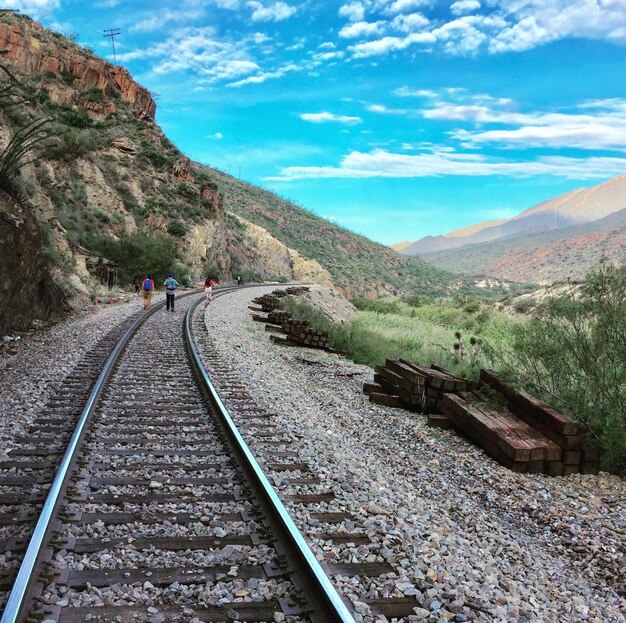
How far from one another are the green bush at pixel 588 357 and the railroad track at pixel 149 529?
460 centimetres

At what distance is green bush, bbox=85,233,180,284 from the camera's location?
30.0 metres

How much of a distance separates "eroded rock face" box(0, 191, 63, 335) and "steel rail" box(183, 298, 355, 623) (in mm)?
8895

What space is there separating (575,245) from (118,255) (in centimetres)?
12661

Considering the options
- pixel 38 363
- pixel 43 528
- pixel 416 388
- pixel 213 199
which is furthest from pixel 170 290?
pixel 213 199

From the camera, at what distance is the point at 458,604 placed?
3.58 meters

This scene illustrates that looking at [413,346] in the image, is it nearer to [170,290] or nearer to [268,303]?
[170,290]

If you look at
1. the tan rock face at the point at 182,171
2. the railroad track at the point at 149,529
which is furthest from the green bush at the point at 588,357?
the tan rock face at the point at 182,171

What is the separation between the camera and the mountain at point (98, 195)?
62.4 ft

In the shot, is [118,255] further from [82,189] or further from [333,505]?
[333,505]

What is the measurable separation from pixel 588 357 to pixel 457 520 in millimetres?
4013

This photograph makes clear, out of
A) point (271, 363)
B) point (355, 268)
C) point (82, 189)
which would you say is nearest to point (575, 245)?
point (355, 268)

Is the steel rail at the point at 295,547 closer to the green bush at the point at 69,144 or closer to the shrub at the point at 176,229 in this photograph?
the green bush at the point at 69,144

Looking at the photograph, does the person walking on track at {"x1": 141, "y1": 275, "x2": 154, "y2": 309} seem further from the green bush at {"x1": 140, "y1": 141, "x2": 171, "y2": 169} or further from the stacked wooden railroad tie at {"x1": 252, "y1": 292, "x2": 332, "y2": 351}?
the green bush at {"x1": 140, "y1": 141, "x2": 171, "y2": 169}

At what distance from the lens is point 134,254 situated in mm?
31141
